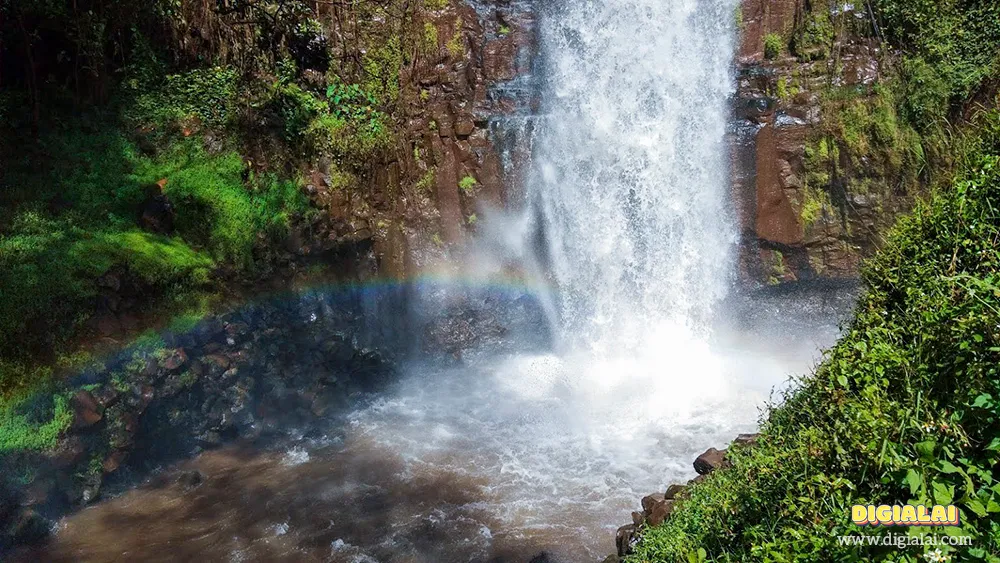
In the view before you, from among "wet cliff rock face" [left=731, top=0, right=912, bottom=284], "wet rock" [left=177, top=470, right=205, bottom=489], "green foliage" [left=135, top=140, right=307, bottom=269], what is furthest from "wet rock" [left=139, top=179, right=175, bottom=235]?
"wet cliff rock face" [left=731, top=0, right=912, bottom=284]

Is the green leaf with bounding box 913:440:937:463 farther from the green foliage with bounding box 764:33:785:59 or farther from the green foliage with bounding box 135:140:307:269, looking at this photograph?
the green foliage with bounding box 764:33:785:59

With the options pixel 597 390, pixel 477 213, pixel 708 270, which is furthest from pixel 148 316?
pixel 708 270

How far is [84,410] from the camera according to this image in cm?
821

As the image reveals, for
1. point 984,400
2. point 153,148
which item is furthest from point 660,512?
point 153,148

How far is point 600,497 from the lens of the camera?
27.8 feet

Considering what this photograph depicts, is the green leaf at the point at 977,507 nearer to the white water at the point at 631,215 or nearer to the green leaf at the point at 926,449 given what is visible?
the green leaf at the point at 926,449

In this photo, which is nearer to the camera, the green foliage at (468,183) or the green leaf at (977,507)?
the green leaf at (977,507)

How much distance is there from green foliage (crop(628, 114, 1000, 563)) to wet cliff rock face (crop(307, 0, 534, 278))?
8883 mm

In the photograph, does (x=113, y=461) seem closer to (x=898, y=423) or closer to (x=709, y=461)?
(x=709, y=461)

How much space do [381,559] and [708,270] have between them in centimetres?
912

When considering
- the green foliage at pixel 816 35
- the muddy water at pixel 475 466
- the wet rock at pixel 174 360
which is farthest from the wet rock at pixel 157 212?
the green foliage at pixel 816 35

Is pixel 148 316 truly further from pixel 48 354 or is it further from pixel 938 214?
pixel 938 214

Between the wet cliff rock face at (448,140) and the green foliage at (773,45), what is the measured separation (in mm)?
4882

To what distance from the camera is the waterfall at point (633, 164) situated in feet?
43.0
